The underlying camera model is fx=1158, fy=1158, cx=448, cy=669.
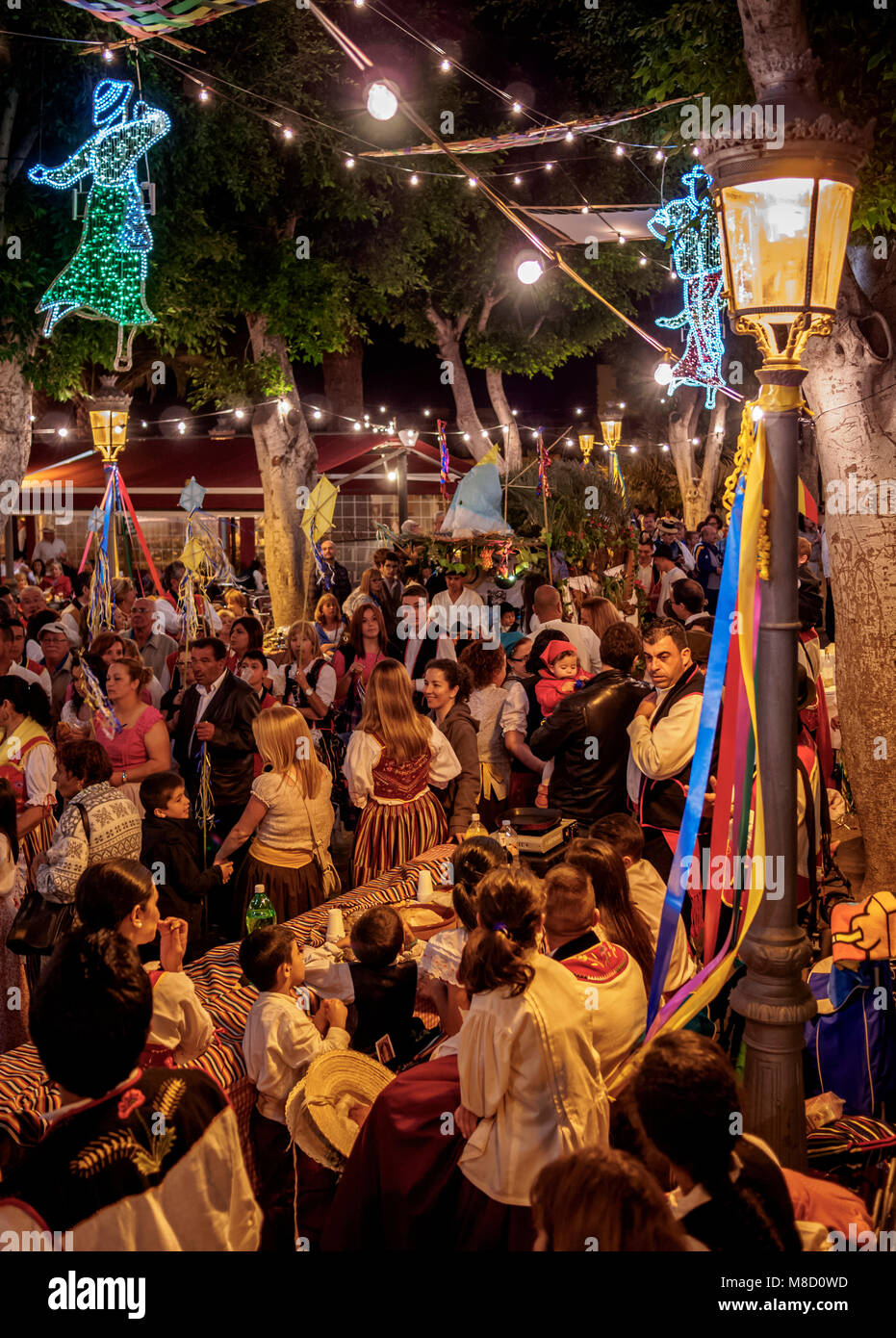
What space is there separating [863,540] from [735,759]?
338 centimetres

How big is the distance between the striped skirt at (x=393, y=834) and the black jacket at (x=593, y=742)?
686 mm

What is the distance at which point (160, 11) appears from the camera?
18.0 feet

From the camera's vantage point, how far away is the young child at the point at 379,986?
12.5 feet

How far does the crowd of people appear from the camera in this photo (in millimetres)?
2143

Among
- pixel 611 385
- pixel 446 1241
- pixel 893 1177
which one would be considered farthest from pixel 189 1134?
pixel 611 385

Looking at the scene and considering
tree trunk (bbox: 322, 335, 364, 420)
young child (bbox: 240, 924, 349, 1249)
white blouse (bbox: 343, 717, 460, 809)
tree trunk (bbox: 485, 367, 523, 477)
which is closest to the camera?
young child (bbox: 240, 924, 349, 1249)

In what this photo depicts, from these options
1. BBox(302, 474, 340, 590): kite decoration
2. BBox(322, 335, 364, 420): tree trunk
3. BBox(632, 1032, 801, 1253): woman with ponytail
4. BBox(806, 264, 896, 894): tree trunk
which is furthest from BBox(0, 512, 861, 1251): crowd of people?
BBox(322, 335, 364, 420): tree trunk

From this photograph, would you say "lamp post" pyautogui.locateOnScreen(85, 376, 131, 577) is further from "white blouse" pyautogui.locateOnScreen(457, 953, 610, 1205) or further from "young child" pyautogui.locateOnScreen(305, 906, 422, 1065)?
"white blouse" pyautogui.locateOnScreen(457, 953, 610, 1205)

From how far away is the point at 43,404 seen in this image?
28.3 m

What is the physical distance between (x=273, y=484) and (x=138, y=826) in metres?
12.6

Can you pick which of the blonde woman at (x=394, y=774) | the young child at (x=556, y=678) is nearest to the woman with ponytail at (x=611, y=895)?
the blonde woman at (x=394, y=774)

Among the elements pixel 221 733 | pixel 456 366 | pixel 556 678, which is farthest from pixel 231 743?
pixel 456 366

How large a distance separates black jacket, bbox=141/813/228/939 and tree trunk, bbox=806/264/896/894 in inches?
150
